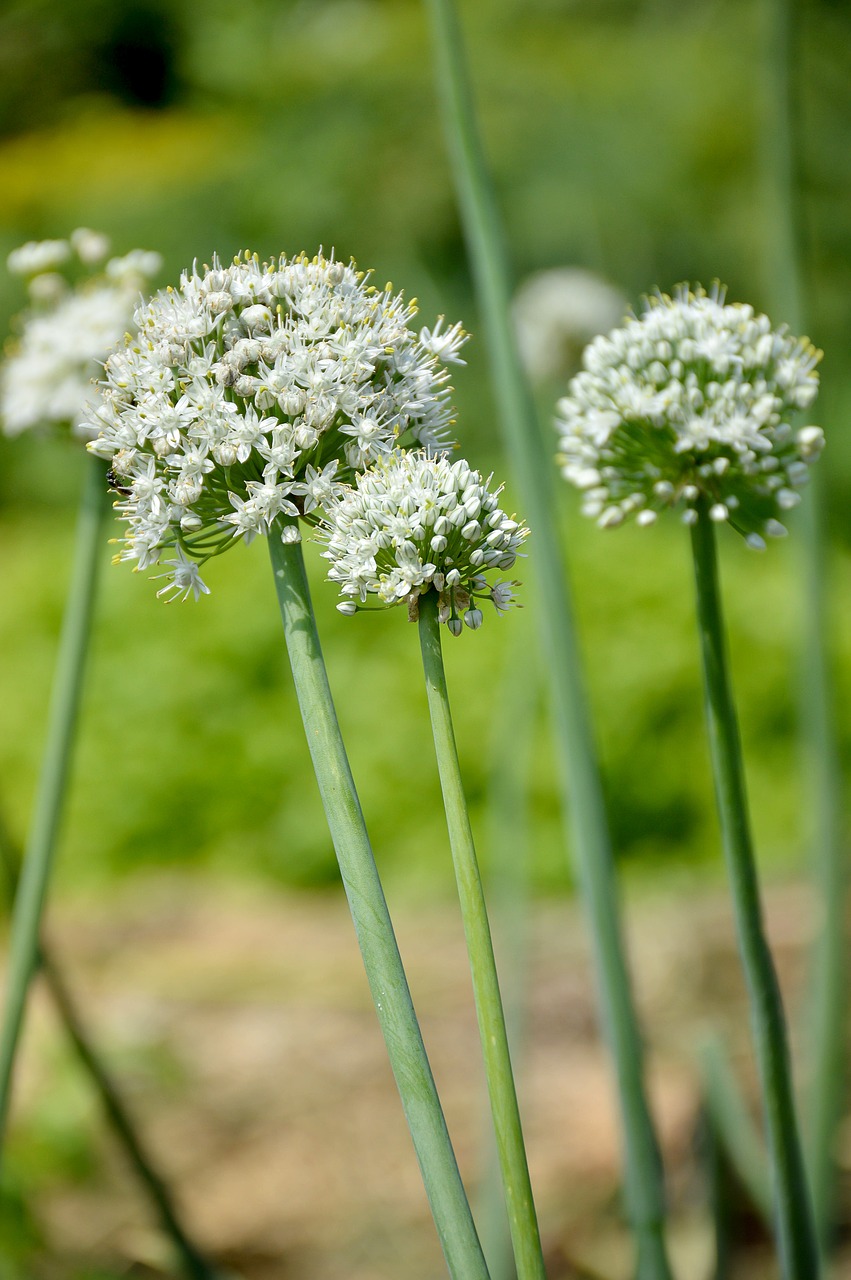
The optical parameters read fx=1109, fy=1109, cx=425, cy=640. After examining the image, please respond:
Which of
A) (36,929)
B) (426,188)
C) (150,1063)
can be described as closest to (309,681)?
(36,929)

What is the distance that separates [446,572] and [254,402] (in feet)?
0.52

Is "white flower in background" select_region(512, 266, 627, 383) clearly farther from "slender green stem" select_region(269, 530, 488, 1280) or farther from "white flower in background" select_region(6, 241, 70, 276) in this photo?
"slender green stem" select_region(269, 530, 488, 1280)

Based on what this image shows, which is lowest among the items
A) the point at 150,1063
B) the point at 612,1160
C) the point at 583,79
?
the point at 612,1160

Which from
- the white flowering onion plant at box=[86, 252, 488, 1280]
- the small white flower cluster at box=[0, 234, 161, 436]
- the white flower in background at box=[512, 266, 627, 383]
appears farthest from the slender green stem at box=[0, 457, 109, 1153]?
the white flower in background at box=[512, 266, 627, 383]

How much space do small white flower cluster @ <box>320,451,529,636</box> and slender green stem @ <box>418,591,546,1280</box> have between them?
67 mm

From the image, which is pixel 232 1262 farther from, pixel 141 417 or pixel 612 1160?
pixel 141 417

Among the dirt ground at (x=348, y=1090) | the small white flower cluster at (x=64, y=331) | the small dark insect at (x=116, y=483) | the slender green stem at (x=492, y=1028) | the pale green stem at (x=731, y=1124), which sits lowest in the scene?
the dirt ground at (x=348, y=1090)

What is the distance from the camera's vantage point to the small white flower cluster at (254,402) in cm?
67

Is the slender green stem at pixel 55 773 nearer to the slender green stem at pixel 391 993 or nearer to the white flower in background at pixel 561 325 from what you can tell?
the slender green stem at pixel 391 993

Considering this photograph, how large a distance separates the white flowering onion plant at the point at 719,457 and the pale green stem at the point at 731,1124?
13.7 inches

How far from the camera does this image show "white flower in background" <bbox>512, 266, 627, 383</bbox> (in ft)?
8.69

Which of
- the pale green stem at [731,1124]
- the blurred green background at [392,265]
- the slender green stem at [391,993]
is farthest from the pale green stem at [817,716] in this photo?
the blurred green background at [392,265]

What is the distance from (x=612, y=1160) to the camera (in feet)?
7.72

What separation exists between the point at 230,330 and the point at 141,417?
8cm
